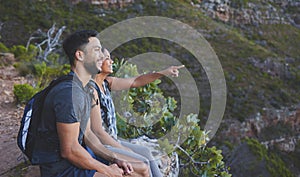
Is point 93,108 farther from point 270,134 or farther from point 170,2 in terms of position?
point 170,2

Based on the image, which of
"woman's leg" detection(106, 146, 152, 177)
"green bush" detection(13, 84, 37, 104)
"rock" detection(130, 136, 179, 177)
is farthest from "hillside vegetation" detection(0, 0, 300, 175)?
"woman's leg" detection(106, 146, 152, 177)

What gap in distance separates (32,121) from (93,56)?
1.40 feet

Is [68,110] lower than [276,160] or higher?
higher

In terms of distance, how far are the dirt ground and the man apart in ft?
4.43

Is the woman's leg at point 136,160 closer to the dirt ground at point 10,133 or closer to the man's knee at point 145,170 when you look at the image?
the man's knee at point 145,170

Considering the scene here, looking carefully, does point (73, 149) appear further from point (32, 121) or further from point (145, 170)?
point (145, 170)

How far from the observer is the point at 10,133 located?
4516 millimetres

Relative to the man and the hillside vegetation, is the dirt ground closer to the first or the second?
the man

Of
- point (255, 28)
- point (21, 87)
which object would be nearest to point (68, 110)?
point (21, 87)

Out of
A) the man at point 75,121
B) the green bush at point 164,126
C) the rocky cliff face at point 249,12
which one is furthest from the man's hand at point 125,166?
the rocky cliff face at point 249,12

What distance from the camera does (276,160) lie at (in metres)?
12.1

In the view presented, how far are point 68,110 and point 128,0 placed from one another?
61.1 ft

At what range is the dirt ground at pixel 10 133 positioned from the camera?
3.49 meters

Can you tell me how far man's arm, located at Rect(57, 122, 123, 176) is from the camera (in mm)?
1954
